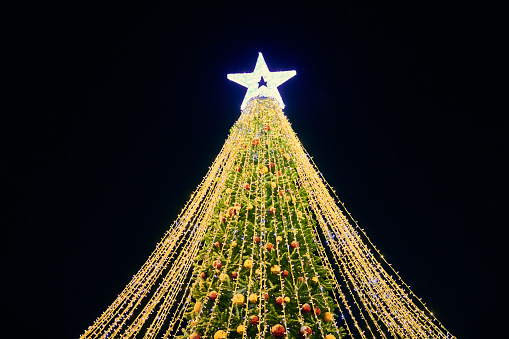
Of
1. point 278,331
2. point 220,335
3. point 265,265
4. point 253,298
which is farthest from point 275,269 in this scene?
point 220,335

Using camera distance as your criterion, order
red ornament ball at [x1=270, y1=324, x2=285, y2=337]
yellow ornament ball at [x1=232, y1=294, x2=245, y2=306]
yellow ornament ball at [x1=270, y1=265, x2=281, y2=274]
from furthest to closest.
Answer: yellow ornament ball at [x1=270, y1=265, x2=281, y2=274], yellow ornament ball at [x1=232, y1=294, x2=245, y2=306], red ornament ball at [x1=270, y1=324, x2=285, y2=337]

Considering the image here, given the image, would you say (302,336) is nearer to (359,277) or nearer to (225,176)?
(359,277)

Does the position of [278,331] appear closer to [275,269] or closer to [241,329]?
[241,329]

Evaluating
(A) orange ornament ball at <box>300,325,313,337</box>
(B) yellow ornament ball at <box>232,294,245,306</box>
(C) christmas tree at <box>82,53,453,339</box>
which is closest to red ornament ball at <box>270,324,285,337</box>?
(C) christmas tree at <box>82,53,453,339</box>

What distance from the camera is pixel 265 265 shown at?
6.45 ft

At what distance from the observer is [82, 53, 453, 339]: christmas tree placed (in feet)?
5.96

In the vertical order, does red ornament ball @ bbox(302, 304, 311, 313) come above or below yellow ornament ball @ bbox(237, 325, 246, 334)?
above

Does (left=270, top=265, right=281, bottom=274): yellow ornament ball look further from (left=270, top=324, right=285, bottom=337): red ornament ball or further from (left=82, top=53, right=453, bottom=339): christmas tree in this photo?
(left=270, top=324, right=285, bottom=337): red ornament ball

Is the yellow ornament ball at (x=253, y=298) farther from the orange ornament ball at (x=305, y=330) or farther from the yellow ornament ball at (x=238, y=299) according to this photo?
the orange ornament ball at (x=305, y=330)

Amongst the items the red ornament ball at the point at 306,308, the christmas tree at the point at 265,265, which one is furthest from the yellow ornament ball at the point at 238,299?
the red ornament ball at the point at 306,308

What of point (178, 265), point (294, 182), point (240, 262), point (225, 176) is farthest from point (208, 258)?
point (294, 182)

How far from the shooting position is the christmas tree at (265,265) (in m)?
1.82

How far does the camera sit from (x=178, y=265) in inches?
96.3

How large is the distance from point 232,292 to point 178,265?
0.74 meters
